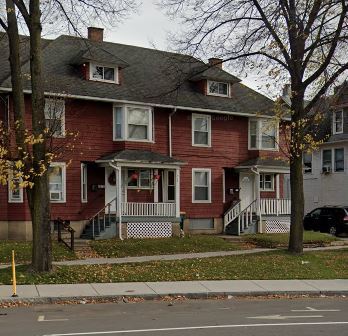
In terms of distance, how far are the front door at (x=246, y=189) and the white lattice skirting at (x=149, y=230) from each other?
5838mm

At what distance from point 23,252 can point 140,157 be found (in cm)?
806

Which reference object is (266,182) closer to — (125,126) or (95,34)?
(125,126)

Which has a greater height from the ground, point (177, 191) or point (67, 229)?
point (177, 191)

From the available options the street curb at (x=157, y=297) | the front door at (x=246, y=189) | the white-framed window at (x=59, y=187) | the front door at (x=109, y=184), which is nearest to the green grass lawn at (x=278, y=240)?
the front door at (x=246, y=189)

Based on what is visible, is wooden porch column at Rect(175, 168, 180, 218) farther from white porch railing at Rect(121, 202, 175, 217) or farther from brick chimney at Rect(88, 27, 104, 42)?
brick chimney at Rect(88, 27, 104, 42)

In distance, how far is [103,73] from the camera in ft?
90.4

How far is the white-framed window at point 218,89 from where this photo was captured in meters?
31.1

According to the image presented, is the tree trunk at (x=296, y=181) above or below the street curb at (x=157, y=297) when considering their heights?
above

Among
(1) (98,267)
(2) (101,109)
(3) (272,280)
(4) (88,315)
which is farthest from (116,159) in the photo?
(4) (88,315)

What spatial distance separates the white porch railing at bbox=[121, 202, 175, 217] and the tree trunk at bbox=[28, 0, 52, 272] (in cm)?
1072

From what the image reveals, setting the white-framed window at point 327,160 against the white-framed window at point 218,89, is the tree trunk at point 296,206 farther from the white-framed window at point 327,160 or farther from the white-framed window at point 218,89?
the white-framed window at point 327,160

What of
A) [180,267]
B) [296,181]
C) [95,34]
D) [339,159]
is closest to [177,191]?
[296,181]

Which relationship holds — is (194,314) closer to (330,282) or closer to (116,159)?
(330,282)

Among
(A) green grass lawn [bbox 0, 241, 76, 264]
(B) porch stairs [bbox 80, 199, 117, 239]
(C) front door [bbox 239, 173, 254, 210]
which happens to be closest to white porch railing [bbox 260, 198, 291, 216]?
(C) front door [bbox 239, 173, 254, 210]
